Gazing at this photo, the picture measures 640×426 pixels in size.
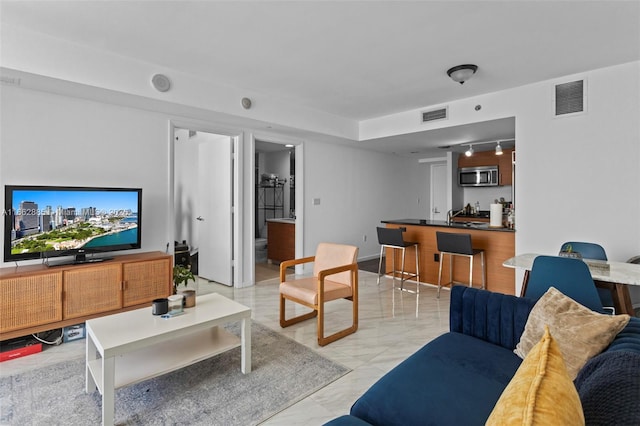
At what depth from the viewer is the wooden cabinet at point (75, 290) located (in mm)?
2619

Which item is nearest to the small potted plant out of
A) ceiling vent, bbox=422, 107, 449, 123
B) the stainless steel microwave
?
ceiling vent, bbox=422, 107, 449, 123

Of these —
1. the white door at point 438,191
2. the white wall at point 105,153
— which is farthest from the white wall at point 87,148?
the white door at point 438,191

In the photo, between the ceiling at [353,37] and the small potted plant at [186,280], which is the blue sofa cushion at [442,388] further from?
the ceiling at [353,37]

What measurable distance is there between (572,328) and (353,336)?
1.91 m

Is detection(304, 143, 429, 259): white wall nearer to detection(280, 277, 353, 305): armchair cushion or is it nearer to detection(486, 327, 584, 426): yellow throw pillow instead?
detection(280, 277, 353, 305): armchair cushion

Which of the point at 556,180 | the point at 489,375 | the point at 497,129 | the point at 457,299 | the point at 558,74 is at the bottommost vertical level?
the point at 489,375

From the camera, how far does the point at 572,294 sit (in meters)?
2.11

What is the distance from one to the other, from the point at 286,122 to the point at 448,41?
7.73ft

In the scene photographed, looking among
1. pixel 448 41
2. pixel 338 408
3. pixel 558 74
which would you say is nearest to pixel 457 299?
pixel 338 408

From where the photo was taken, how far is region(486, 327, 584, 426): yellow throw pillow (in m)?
0.66

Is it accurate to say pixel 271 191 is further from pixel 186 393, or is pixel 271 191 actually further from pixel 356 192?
pixel 186 393

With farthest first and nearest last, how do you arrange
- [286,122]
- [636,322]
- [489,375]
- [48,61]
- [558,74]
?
[286,122] < [558,74] < [48,61] < [489,375] < [636,322]

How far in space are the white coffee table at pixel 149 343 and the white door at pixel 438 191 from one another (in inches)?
259

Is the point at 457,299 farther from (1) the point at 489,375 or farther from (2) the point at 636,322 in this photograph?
(2) the point at 636,322
